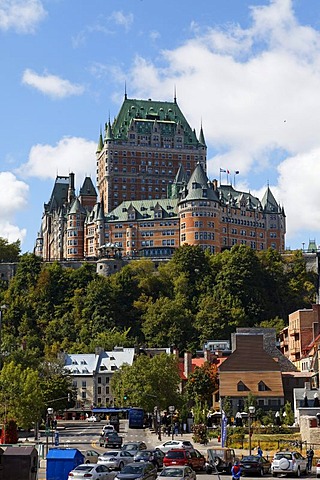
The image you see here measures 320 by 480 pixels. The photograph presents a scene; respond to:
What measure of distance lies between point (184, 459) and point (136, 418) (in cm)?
4894

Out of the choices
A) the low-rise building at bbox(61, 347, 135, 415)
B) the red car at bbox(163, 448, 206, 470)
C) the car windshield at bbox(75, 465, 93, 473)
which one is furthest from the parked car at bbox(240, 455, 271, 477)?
the low-rise building at bbox(61, 347, 135, 415)

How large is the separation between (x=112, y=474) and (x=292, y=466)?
Result: 11.1m

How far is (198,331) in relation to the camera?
154 m

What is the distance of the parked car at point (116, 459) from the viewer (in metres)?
45.8

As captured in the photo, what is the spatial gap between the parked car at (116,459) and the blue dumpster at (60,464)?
4629mm

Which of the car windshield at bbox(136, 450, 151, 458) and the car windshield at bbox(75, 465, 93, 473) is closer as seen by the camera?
the car windshield at bbox(75, 465, 93, 473)

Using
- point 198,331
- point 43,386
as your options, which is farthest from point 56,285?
point 43,386

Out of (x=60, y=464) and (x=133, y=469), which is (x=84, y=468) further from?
(x=60, y=464)

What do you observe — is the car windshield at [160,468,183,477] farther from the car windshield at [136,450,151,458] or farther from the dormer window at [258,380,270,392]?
the dormer window at [258,380,270,392]

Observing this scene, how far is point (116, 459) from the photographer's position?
47000 millimetres

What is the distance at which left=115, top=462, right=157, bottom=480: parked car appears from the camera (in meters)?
37.1

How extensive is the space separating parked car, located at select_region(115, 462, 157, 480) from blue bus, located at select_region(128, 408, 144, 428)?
55931 millimetres

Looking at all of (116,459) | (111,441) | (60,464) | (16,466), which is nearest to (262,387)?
(111,441)

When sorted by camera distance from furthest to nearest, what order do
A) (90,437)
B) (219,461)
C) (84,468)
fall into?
(90,437) → (219,461) → (84,468)
